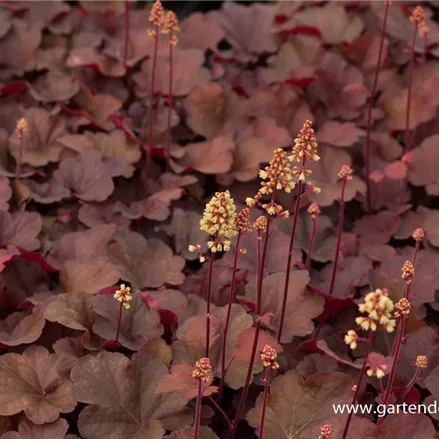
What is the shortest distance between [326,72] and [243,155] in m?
0.66

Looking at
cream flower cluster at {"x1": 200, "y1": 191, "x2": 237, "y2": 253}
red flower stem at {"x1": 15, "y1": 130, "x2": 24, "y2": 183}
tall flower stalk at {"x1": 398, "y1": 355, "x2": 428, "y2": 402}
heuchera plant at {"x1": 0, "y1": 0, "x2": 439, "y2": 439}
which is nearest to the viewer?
cream flower cluster at {"x1": 200, "y1": 191, "x2": 237, "y2": 253}

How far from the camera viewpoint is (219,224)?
1.51m

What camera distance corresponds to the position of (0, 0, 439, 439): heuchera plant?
71.9 inches

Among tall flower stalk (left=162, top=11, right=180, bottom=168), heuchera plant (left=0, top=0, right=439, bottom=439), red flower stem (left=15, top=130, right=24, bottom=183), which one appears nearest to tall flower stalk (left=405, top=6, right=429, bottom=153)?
heuchera plant (left=0, top=0, right=439, bottom=439)

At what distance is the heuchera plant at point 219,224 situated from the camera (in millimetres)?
1825

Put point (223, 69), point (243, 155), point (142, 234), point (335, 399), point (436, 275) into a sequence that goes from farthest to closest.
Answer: point (223, 69), point (243, 155), point (142, 234), point (436, 275), point (335, 399)

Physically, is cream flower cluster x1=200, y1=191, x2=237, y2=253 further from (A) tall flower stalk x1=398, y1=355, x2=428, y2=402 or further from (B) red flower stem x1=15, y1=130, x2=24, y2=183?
(B) red flower stem x1=15, y1=130, x2=24, y2=183

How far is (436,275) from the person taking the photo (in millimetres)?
2340

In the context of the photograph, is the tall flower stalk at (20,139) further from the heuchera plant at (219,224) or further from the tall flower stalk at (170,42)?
the tall flower stalk at (170,42)

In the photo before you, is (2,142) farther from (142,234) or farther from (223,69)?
(223,69)

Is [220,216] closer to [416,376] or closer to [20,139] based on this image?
[416,376]

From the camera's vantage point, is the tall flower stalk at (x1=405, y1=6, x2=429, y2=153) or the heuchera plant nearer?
the heuchera plant

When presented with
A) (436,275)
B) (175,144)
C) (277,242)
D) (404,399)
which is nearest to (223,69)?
(175,144)

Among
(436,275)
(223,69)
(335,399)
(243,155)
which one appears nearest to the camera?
(335,399)
